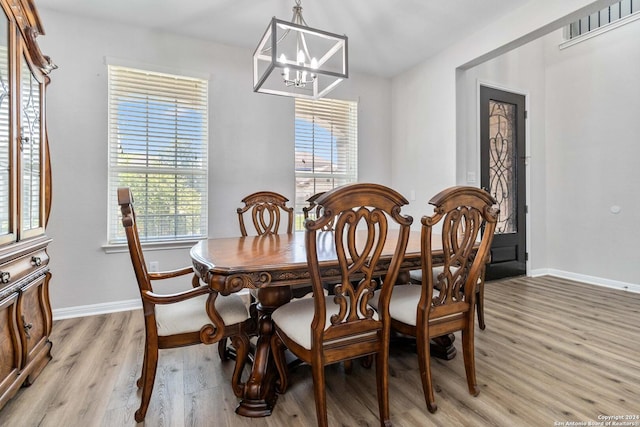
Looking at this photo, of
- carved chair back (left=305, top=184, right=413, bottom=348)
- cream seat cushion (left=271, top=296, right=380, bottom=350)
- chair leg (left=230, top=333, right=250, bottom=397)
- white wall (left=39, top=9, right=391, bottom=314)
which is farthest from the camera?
white wall (left=39, top=9, right=391, bottom=314)

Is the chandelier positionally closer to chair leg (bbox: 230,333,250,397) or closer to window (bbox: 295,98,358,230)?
window (bbox: 295,98,358,230)

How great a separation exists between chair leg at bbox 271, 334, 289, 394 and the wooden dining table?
0.03 metres

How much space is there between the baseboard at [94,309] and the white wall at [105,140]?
0.03 meters

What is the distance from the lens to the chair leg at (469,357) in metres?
1.65

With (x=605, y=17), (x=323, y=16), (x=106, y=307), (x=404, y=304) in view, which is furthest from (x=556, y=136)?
(x=106, y=307)

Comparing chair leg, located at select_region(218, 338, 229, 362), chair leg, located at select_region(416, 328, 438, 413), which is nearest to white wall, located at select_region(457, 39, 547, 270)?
chair leg, located at select_region(416, 328, 438, 413)

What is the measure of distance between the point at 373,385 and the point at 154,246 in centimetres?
240

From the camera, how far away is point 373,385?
1.81m

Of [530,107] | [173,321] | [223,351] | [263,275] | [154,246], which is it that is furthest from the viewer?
[530,107]

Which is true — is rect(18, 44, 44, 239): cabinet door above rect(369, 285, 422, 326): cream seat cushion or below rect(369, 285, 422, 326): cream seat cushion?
above

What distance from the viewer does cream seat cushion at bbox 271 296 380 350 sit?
140cm

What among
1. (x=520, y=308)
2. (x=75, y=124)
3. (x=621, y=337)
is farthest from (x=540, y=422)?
(x=75, y=124)

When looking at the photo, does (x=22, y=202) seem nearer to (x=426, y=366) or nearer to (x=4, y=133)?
(x=4, y=133)

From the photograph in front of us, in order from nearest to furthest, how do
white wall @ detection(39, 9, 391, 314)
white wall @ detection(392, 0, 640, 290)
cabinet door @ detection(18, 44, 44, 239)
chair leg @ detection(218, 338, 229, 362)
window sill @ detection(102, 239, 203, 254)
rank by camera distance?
cabinet door @ detection(18, 44, 44, 239), chair leg @ detection(218, 338, 229, 362), white wall @ detection(39, 9, 391, 314), window sill @ detection(102, 239, 203, 254), white wall @ detection(392, 0, 640, 290)
